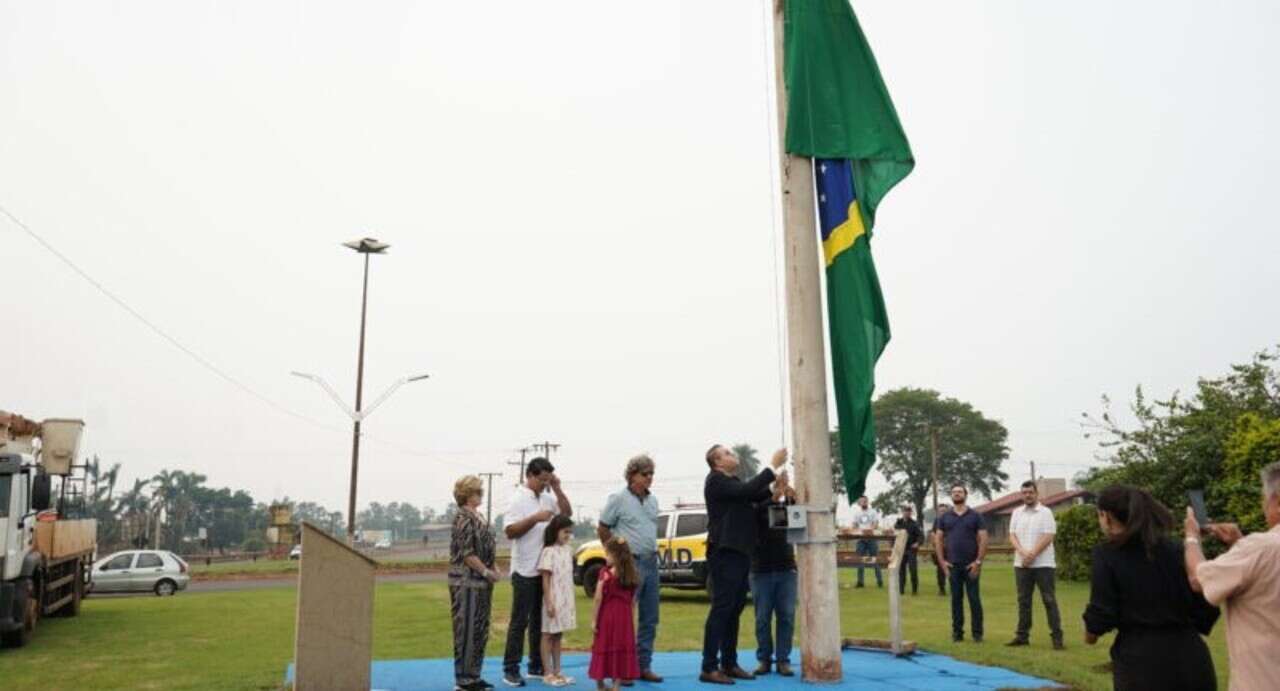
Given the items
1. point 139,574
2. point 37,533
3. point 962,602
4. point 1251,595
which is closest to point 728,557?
point 1251,595

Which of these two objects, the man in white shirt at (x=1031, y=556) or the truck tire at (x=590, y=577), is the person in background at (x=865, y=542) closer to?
the truck tire at (x=590, y=577)

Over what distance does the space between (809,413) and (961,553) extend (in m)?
4.13

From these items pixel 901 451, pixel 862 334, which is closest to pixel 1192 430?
pixel 862 334

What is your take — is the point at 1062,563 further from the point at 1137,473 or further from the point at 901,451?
the point at 901,451

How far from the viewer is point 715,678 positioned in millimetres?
7656

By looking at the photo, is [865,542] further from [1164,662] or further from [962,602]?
[1164,662]

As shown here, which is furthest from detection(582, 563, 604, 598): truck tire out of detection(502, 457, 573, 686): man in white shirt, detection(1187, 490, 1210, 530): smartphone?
detection(1187, 490, 1210, 530): smartphone

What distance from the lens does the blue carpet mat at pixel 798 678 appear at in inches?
297

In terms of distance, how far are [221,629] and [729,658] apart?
31.9 ft

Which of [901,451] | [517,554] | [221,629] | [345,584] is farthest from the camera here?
A: [901,451]

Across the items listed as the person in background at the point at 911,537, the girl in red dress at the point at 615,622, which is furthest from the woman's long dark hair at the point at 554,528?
the person in background at the point at 911,537

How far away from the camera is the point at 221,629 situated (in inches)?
574

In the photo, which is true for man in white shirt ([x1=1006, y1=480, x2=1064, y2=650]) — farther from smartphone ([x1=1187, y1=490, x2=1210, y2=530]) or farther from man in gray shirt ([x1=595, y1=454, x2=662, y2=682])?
smartphone ([x1=1187, y1=490, x2=1210, y2=530])

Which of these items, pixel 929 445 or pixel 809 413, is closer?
pixel 809 413
